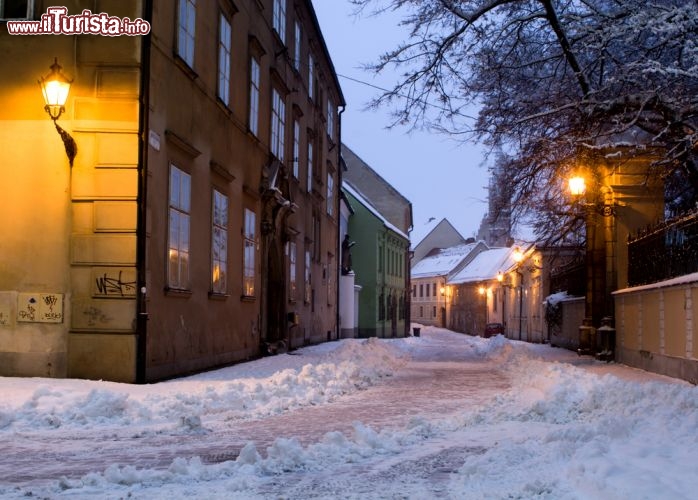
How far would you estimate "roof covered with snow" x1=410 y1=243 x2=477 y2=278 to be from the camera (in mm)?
88375

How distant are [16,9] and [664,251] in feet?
40.0

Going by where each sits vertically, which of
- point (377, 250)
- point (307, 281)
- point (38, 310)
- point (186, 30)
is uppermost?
point (186, 30)

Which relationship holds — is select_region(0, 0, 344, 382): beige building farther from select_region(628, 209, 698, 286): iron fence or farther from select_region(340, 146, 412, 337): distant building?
select_region(340, 146, 412, 337): distant building

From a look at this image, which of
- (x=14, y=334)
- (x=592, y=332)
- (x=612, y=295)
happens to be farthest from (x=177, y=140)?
(x=592, y=332)

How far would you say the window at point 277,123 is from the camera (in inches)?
858

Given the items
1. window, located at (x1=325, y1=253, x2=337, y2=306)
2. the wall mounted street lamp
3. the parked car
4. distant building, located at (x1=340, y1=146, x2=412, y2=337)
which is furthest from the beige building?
the parked car

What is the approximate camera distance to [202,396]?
10492 mm

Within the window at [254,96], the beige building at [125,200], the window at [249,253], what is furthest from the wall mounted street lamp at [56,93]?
the window at [254,96]

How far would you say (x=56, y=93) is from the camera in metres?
11.2

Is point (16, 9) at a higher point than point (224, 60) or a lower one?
lower

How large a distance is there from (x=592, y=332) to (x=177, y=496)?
18.0 m

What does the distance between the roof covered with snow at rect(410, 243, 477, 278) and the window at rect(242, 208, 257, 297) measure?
68.3 m

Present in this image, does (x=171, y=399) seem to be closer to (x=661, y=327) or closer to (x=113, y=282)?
(x=113, y=282)

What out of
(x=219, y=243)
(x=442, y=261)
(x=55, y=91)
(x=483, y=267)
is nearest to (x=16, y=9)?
(x=55, y=91)
